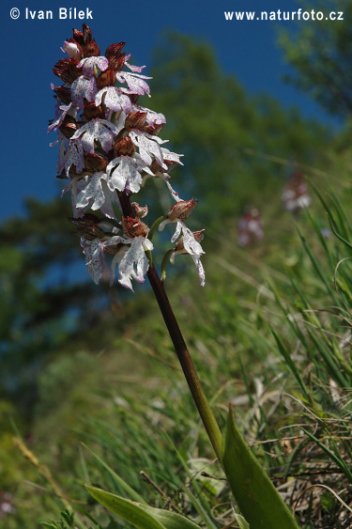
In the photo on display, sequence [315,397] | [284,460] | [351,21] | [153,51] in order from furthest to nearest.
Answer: [153,51], [351,21], [315,397], [284,460]

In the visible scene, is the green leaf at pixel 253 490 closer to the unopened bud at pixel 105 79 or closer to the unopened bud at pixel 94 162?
the unopened bud at pixel 94 162

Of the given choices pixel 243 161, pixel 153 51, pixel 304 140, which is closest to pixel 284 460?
pixel 153 51

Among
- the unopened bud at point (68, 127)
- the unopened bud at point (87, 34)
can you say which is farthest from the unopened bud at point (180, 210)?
the unopened bud at point (87, 34)

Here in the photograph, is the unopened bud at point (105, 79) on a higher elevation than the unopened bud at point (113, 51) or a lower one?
lower

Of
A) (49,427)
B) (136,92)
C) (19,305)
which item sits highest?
(19,305)

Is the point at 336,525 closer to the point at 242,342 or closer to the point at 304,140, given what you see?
the point at 242,342

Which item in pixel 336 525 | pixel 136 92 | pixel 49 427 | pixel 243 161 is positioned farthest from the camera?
pixel 243 161
